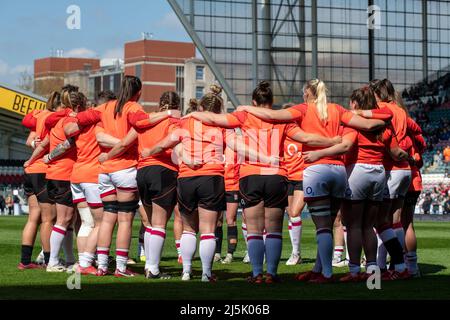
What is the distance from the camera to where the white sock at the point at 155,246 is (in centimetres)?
1159

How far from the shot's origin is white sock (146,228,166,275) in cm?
1159

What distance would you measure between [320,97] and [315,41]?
44338mm

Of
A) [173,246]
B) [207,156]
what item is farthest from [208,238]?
[173,246]

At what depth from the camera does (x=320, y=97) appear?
11.0m

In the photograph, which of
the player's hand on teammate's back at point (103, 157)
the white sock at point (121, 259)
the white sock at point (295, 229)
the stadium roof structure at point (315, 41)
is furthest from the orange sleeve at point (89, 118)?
the stadium roof structure at point (315, 41)

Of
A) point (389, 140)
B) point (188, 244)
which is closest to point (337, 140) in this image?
point (389, 140)

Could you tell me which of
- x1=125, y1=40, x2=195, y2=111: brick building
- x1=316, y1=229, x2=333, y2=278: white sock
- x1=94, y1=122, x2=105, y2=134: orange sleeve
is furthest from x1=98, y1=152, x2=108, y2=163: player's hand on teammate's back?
x1=125, y1=40, x2=195, y2=111: brick building

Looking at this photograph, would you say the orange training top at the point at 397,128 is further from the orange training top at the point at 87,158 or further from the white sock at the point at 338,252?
the orange training top at the point at 87,158

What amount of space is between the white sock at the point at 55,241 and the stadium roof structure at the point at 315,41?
37764 millimetres

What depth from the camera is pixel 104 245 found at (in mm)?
11906

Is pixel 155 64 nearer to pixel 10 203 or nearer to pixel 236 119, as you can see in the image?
pixel 10 203

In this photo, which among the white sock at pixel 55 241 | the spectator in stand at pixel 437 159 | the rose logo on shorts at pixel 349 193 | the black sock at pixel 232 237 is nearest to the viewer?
the rose logo on shorts at pixel 349 193

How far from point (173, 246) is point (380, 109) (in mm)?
8267

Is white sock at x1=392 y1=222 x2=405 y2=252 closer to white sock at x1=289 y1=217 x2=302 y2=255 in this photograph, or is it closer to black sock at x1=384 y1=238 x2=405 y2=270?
black sock at x1=384 y1=238 x2=405 y2=270
